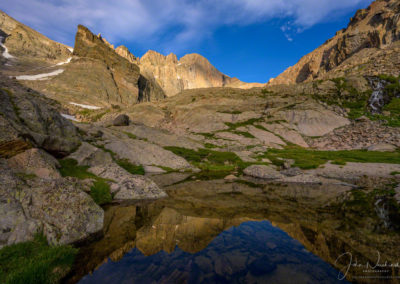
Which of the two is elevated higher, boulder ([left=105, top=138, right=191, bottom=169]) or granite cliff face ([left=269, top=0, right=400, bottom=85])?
granite cliff face ([left=269, top=0, right=400, bottom=85])

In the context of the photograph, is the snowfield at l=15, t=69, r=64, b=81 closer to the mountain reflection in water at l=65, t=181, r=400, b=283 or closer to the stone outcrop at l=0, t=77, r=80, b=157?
the stone outcrop at l=0, t=77, r=80, b=157

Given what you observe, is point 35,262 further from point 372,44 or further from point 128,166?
point 372,44

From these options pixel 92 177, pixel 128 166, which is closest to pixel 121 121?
pixel 128 166

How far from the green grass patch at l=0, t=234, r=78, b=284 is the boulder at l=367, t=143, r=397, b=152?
264 feet

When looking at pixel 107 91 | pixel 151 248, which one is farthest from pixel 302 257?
pixel 107 91

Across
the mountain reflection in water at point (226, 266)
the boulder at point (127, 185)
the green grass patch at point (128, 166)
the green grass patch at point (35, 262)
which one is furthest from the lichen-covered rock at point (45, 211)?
the green grass patch at point (128, 166)

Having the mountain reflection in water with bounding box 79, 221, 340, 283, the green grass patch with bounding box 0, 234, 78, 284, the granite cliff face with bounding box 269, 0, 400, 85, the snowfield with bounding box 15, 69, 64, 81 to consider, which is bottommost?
the mountain reflection in water with bounding box 79, 221, 340, 283

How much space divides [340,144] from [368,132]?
10629mm

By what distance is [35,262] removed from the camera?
24.9 ft

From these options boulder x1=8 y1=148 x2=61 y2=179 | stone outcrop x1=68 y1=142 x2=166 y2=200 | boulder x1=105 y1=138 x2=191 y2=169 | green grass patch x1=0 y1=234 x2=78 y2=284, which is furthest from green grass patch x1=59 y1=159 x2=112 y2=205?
boulder x1=105 y1=138 x2=191 y2=169

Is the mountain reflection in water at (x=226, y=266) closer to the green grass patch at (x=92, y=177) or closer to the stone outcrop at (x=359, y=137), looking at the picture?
the green grass patch at (x=92, y=177)

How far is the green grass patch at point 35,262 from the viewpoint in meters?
6.76

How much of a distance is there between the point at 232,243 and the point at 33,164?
690 inches

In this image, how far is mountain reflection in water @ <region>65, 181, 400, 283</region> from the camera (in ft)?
27.8
